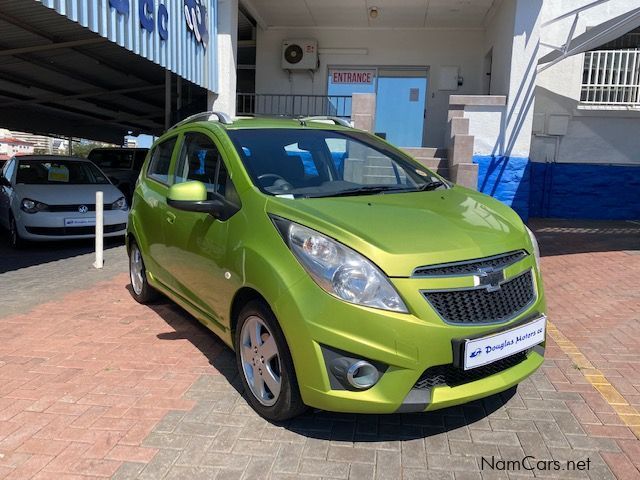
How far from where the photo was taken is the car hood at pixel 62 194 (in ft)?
27.3

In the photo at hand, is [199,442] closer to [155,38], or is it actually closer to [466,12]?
[155,38]

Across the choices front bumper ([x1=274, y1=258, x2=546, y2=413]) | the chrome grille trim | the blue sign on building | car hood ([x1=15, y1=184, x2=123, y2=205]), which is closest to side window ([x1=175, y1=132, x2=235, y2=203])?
front bumper ([x1=274, y1=258, x2=546, y2=413])

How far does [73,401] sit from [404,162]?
287 centimetres

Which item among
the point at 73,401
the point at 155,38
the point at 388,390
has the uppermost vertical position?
the point at 155,38

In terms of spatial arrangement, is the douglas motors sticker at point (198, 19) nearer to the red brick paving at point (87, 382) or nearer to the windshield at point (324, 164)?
the red brick paving at point (87, 382)

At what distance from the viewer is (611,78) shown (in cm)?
1188

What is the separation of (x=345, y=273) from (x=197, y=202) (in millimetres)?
1222

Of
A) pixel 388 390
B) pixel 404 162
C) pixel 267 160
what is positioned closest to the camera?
pixel 388 390

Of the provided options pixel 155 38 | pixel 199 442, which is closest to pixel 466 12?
pixel 155 38

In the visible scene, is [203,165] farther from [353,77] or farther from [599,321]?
[353,77]

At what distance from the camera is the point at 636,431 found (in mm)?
3016

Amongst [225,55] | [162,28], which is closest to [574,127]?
[225,55]

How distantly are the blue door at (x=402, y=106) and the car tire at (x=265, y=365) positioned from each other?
10.7 metres

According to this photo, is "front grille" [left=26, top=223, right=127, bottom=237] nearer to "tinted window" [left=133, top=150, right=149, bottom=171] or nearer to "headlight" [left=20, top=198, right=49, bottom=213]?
"headlight" [left=20, top=198, right=49, bottom=213]
